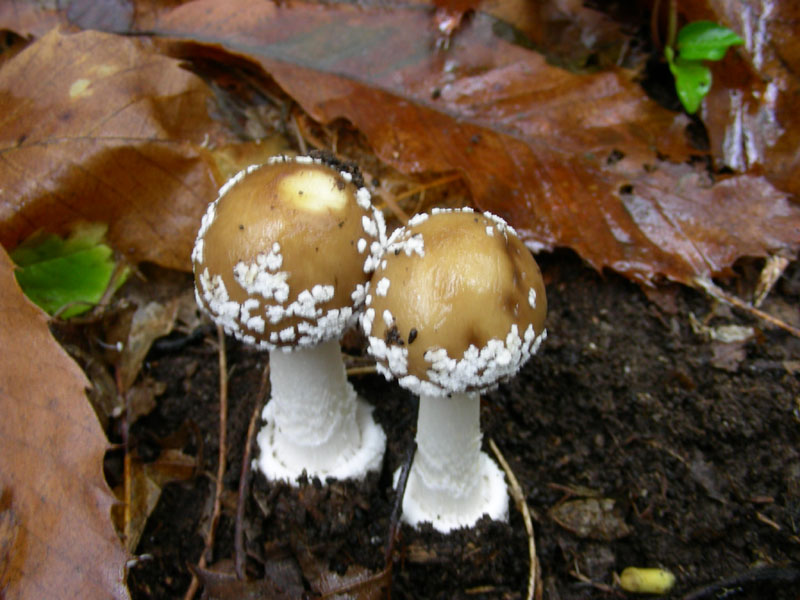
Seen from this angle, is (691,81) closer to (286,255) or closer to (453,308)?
(453,308)

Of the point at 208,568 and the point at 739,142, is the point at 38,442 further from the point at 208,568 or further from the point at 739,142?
the point at 739,142

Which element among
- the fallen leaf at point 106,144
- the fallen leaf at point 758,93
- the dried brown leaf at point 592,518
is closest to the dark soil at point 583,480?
the dried brown leaf at point 592,518

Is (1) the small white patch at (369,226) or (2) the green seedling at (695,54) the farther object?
(2) the green seedling at (695,54)

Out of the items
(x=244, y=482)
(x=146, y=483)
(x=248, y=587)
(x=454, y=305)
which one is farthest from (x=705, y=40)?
(x=146, y=483)

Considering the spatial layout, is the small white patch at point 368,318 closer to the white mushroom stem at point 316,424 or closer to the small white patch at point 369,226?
the small white patch at point 369,226

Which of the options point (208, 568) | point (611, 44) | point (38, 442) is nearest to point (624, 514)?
point (208, 568)

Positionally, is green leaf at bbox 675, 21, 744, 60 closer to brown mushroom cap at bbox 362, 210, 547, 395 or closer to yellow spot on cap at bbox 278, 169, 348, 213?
brown mushroom cap at bbox 362, 210, 547, 395
